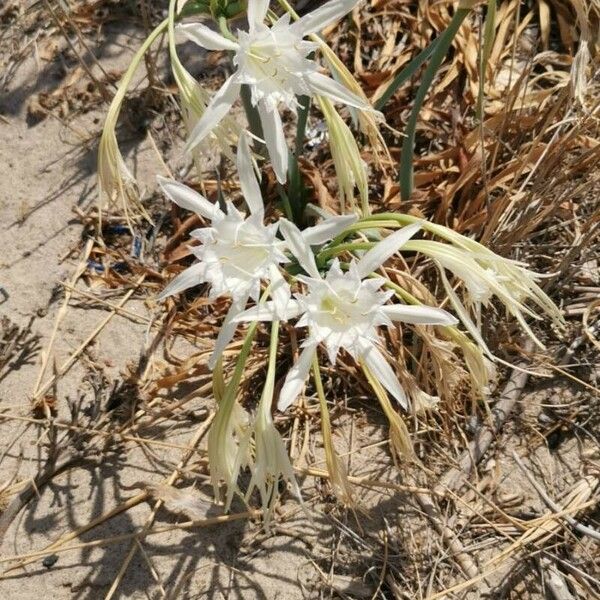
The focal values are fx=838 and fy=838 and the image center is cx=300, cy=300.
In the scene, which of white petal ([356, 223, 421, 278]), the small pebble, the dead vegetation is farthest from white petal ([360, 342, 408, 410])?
the small pebble

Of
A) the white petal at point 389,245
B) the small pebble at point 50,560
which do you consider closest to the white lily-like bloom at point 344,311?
the white petal at point 389,245

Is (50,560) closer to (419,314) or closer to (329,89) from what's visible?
(419,314)

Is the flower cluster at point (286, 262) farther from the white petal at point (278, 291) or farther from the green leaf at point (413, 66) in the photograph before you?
the green leaf at point (413, 66)

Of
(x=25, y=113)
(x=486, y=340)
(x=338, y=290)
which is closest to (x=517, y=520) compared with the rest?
(x=486, y=340)

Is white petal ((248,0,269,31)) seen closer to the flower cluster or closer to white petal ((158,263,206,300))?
the flower cluster

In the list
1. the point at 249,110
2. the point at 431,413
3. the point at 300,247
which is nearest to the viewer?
the point at 300,247

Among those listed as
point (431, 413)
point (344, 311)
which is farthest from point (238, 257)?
point (431, 413)

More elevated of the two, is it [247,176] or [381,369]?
[247,176]
